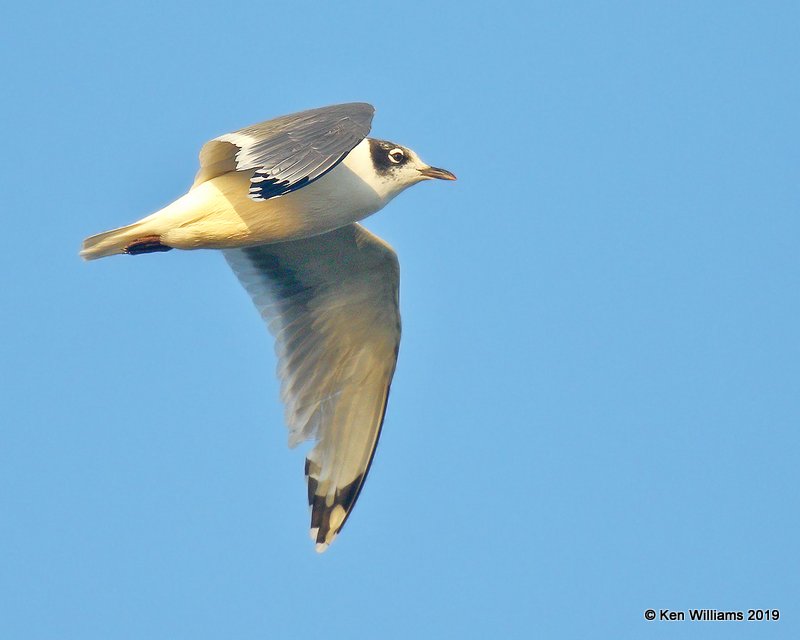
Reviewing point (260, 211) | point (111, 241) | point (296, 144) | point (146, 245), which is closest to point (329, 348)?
point (260, 211)

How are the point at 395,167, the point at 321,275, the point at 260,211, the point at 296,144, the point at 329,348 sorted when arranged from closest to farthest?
the point at 296,144 < the point at 260,211 < the point at 395,167 < the point at 321,275 < the point at 329,348

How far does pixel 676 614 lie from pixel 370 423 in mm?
2931

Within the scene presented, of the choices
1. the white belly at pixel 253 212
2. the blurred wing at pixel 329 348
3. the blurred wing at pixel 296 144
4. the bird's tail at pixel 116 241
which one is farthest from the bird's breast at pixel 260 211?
the blurred wing at pixel 329 348

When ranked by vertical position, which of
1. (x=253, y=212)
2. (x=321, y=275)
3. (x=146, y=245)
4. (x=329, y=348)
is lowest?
(x=329, y=348)

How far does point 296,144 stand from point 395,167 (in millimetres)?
1607

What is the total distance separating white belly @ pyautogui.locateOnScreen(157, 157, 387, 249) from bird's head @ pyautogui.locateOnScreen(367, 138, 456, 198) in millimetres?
213

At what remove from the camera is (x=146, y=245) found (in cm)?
1000

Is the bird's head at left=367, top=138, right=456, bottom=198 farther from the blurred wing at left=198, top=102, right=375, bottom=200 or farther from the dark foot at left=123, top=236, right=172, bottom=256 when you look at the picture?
the dark foot at left=123, top=236, right=172, bottom=256

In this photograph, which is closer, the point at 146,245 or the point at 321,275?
the point at 146,245

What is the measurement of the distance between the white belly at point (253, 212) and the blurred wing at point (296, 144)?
41cm

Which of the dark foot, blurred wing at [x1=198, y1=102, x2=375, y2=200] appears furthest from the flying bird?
blurred wing at [x1=198, y1=102, x2=375, y2=200]

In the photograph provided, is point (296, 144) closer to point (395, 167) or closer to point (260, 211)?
point (260, 211)

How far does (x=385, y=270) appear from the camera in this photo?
11.3 meters

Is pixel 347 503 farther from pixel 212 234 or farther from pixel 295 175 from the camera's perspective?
pixel 295 175
